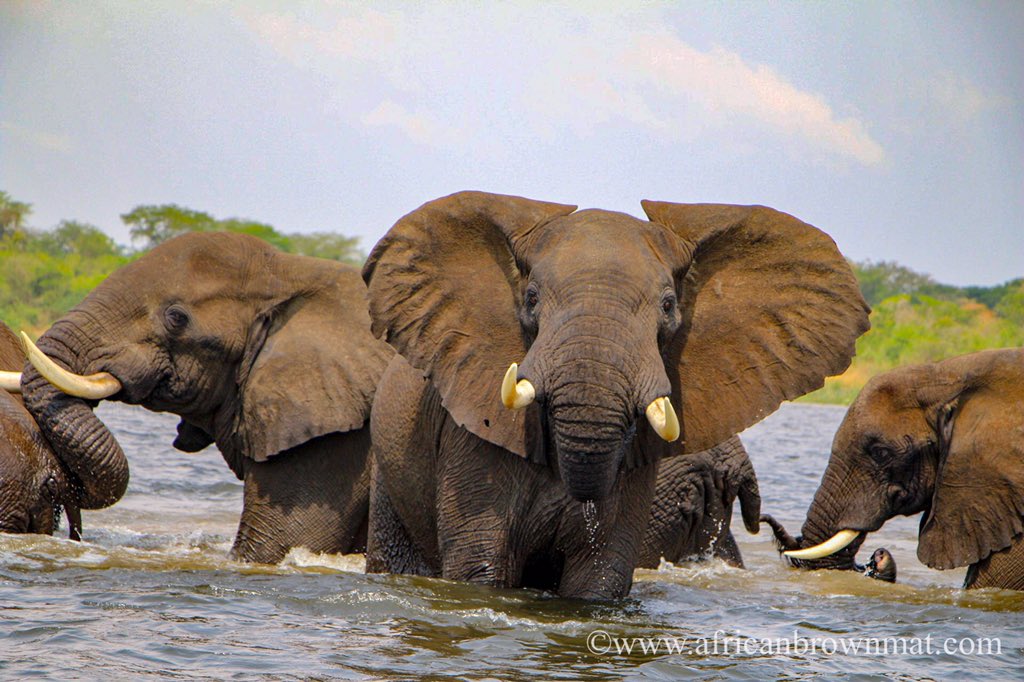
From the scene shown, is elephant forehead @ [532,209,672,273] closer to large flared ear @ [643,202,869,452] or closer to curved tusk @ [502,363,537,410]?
large flared ear @ [643,202,869,452]

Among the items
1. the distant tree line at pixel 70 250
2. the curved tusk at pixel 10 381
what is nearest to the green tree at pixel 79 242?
the distant tree line at pixel 70 250

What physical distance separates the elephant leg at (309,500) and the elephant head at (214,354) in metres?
0.15

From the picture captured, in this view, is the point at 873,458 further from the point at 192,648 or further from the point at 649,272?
the point at 192,648

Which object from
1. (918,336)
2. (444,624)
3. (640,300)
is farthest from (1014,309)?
(640,300)

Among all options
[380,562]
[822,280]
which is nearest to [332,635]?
[380,562]

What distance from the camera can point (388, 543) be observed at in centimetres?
682

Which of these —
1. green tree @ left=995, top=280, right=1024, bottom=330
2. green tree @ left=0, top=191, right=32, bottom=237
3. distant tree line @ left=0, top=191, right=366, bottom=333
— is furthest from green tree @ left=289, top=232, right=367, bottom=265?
green tree @ left=995, top=280, right=1024, bottom=330

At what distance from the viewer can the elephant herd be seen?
5566 millimetres

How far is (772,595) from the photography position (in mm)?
7723

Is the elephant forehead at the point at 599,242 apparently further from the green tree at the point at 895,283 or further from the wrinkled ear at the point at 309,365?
the green tree at the point at 895,283

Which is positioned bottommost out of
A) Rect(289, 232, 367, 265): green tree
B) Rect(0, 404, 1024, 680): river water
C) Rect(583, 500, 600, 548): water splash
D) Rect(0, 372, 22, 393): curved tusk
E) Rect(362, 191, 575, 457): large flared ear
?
Rect(0, 404, 1024, 680): river water

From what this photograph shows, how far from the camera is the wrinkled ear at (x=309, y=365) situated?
7730 mm

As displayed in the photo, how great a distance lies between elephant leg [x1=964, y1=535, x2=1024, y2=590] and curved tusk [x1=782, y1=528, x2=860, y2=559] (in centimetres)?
73

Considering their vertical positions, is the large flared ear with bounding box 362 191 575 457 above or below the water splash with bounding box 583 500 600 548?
above
